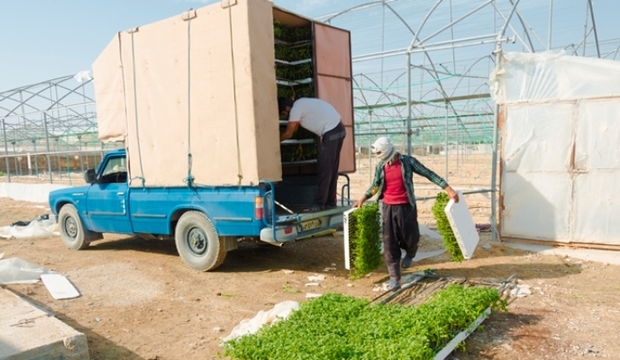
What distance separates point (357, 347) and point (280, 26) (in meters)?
5.43

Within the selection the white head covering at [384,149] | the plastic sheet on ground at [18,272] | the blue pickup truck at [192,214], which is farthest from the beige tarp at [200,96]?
the plastic sheet on ground at [18,272]

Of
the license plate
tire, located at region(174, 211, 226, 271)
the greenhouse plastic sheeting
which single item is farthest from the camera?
the greenhouse plastic sheeting

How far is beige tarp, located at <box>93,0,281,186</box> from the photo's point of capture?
5574 millimetres

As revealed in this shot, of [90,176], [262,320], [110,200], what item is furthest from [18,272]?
[262,320]

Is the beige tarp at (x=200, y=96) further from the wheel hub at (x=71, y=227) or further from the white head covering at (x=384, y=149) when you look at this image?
the wheel hub at (x=71, y=227)

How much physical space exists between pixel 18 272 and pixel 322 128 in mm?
4705

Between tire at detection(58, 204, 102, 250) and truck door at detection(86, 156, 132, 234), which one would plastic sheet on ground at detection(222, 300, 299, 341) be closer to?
truck door at detection(86, 156, 132, 234)

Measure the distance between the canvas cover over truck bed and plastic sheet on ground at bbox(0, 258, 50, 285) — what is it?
182 cm

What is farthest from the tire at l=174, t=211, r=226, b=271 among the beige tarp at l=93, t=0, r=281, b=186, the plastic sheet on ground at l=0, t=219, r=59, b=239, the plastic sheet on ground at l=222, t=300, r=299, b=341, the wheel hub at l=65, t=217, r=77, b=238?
the plastic sheet on ground at l=0, t=219, r=59, b=239

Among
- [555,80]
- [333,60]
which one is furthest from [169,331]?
[555,80]

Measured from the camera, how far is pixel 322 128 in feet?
20.9

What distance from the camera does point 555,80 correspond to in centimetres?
706

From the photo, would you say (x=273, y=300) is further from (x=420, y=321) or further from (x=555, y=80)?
(x=555, y=80)

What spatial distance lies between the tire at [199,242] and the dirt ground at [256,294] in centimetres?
19
